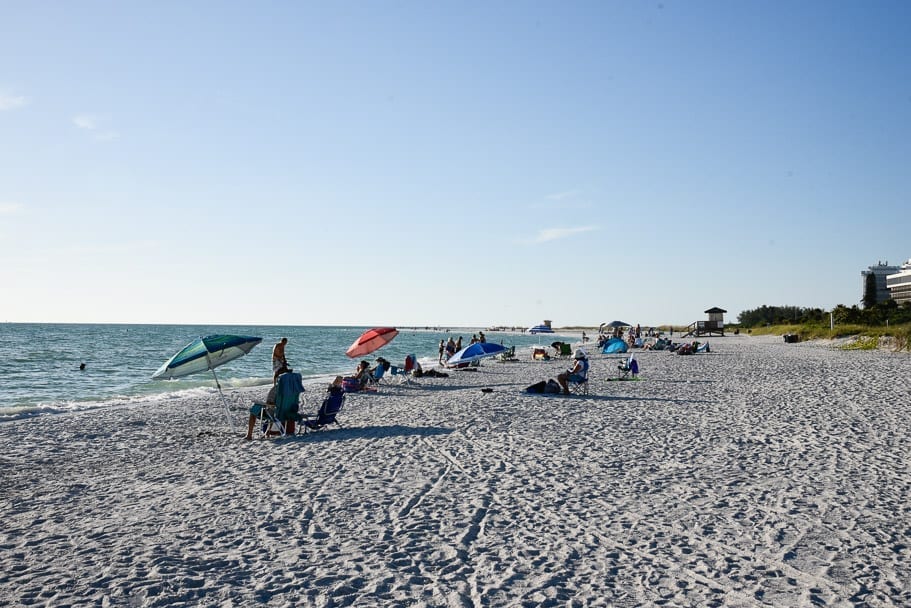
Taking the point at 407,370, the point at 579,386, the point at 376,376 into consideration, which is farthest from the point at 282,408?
the point at 407,370

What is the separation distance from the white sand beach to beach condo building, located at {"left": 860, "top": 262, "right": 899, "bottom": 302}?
95148mm

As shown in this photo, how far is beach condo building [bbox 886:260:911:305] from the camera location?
Result: 258ft

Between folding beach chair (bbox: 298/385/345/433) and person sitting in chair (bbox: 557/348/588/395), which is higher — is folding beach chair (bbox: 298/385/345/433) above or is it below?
below

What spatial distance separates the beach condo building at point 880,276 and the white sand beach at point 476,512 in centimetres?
9515

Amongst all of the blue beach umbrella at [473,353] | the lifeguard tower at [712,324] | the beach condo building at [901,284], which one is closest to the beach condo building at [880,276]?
the beach condo building at [901,284]

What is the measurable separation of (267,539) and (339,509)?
3.05ft

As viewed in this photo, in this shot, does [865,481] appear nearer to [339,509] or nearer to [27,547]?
[339,509]

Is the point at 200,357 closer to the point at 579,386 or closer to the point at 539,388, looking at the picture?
the point at 539,388

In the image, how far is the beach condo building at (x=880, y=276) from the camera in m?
90.2

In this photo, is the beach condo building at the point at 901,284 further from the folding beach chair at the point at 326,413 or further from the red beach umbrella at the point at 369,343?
the folding beach chair at the point at 326,413

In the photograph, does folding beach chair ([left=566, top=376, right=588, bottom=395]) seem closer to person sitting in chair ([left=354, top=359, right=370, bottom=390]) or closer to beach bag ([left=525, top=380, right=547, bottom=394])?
beach bag ([left=525, top=380, right=547, bottom=394])

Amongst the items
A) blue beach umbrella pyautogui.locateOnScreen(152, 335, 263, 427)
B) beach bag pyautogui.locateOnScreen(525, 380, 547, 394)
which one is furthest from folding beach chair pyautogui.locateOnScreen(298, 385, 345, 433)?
beach bag pyautogui.locateOnScreen(525, 380, 547, 394)

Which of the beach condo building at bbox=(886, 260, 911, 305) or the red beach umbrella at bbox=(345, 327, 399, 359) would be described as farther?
the beach condo building at bbox=(886, 260, 911, 305)

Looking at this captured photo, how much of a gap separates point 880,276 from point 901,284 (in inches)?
573
